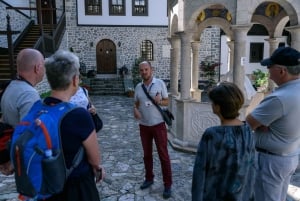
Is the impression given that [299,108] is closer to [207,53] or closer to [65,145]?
[65,145]

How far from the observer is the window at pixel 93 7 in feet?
65.8

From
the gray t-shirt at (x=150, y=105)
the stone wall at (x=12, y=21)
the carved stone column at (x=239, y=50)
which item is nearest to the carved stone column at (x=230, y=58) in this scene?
the carved stone column at (x=239, y=50)

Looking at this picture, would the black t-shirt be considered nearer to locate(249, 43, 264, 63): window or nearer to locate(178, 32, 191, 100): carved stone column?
locate(178, 32, 191, 100): carved stone column

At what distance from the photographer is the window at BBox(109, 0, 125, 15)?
66.7 feet

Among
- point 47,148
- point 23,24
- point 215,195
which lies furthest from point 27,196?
point 23,24

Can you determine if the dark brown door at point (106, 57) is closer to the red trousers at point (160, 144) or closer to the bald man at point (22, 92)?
the red trousers at point (160, 144)

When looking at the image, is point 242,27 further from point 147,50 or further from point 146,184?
point 147,50

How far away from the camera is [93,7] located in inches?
795

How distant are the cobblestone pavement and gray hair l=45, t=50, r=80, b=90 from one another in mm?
2782

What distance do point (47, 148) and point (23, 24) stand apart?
1674cm

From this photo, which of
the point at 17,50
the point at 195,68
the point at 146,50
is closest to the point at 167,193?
the point at 195,68

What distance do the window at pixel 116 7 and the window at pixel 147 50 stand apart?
2.62m

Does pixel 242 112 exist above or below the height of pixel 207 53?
below

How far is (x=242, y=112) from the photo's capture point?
19.3ft
